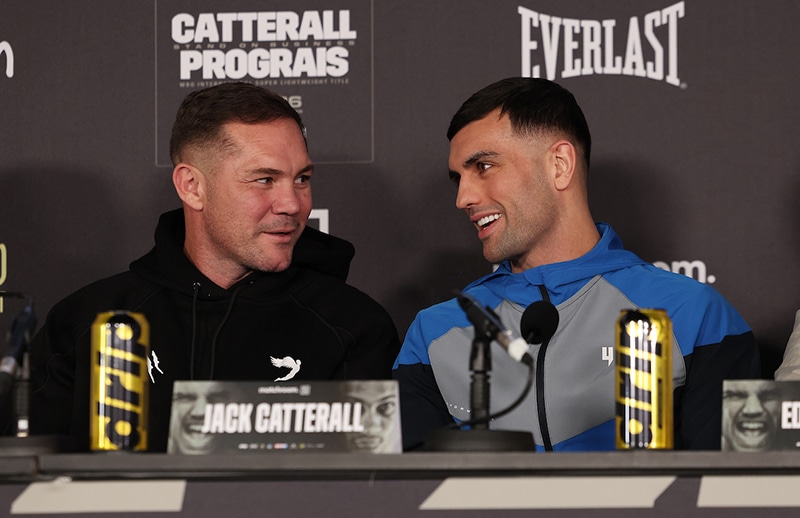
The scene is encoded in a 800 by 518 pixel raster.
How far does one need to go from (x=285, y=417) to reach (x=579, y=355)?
0.83m

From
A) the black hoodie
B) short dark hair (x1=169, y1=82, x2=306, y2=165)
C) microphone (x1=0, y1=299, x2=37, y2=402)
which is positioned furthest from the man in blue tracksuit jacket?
microphone (x1=0, y1=299, x2=37, y2=402)

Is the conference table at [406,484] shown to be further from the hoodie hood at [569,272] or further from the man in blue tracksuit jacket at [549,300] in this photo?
the hoodie hood at [569,272]

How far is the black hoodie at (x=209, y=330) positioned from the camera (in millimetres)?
2205

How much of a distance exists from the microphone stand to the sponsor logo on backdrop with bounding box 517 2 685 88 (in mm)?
1351

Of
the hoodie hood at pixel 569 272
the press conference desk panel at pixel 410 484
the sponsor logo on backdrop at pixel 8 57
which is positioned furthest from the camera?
the sponsor logo on backdrop at pixel 8 57

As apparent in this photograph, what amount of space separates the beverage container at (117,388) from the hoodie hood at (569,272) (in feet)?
3.07

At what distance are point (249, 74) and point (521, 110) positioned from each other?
78cm

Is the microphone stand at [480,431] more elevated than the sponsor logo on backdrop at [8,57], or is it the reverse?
the sponsor logo on backdrop at [8,57]

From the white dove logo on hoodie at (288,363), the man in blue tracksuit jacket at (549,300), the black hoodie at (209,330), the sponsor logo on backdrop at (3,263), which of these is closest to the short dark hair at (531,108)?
the man in blue tracksuit jacket at (549,300)

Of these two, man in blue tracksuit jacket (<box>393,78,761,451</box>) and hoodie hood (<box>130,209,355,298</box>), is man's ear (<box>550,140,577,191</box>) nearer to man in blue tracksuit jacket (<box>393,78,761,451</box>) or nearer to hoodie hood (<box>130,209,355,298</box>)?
man in blue tracksuit jacket (<box>393,78,761,451</box>)

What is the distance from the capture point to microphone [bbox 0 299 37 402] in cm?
138

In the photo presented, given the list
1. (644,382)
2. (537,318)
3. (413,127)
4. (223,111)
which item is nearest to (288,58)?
(413,127)

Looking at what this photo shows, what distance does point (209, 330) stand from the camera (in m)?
2.27

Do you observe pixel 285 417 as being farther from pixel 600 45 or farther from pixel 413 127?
pixel 600 45
